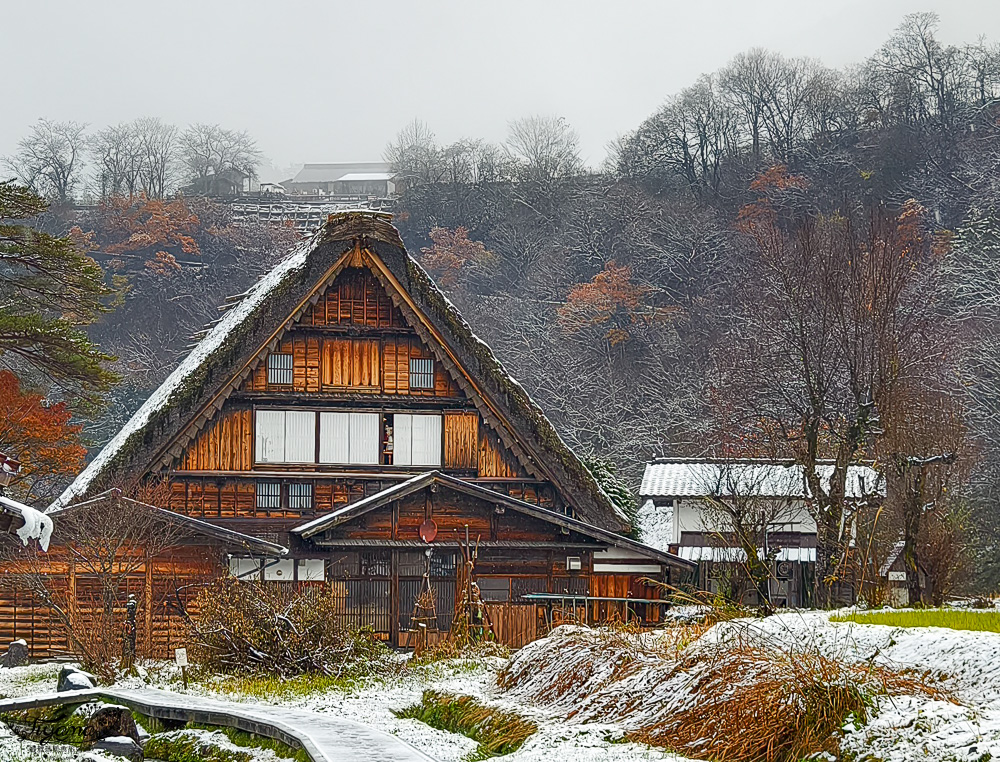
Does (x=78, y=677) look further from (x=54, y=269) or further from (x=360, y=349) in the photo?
(x=54, y=269)

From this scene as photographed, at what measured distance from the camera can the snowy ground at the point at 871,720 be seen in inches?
310

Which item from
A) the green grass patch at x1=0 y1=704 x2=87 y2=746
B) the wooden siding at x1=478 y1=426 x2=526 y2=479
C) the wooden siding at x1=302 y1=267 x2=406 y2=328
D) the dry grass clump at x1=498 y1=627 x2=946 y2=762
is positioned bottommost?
the green grass patch at x1=0 y1=704 x2=87 y2=746

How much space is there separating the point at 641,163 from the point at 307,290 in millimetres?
49557

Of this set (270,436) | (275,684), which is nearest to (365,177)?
(270,436)

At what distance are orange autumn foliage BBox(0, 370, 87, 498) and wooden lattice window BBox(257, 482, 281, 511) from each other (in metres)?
8.53

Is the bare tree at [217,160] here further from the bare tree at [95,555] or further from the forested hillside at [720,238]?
the bare tree at [95,555]

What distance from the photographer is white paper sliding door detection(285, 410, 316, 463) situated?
28.5 meters

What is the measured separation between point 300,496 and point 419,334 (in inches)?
187

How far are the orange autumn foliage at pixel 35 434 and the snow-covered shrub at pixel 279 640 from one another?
1767 centimetres

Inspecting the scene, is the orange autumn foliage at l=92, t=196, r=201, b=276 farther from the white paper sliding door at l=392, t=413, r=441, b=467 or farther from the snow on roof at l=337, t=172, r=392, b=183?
the white paper sliding door at l=392, t=413, r=441, b=467

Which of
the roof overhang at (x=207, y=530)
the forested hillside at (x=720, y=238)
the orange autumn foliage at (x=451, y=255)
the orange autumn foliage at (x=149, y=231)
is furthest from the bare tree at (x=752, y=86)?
the roof overhang at (x=207, y=530)

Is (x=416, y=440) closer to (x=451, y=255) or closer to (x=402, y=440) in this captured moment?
(x=402, y=440)

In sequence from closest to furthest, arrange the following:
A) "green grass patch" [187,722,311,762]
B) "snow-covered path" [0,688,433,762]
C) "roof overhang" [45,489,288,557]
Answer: "snow-covered path" [0,688,433,762], "green grass patch" [187,722,311,762], "roof overhang" [45,489,288,557]

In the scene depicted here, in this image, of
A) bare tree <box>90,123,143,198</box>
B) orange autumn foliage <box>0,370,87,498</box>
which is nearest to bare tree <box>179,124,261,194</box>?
bare tree <box>90,123,143,198</box>
